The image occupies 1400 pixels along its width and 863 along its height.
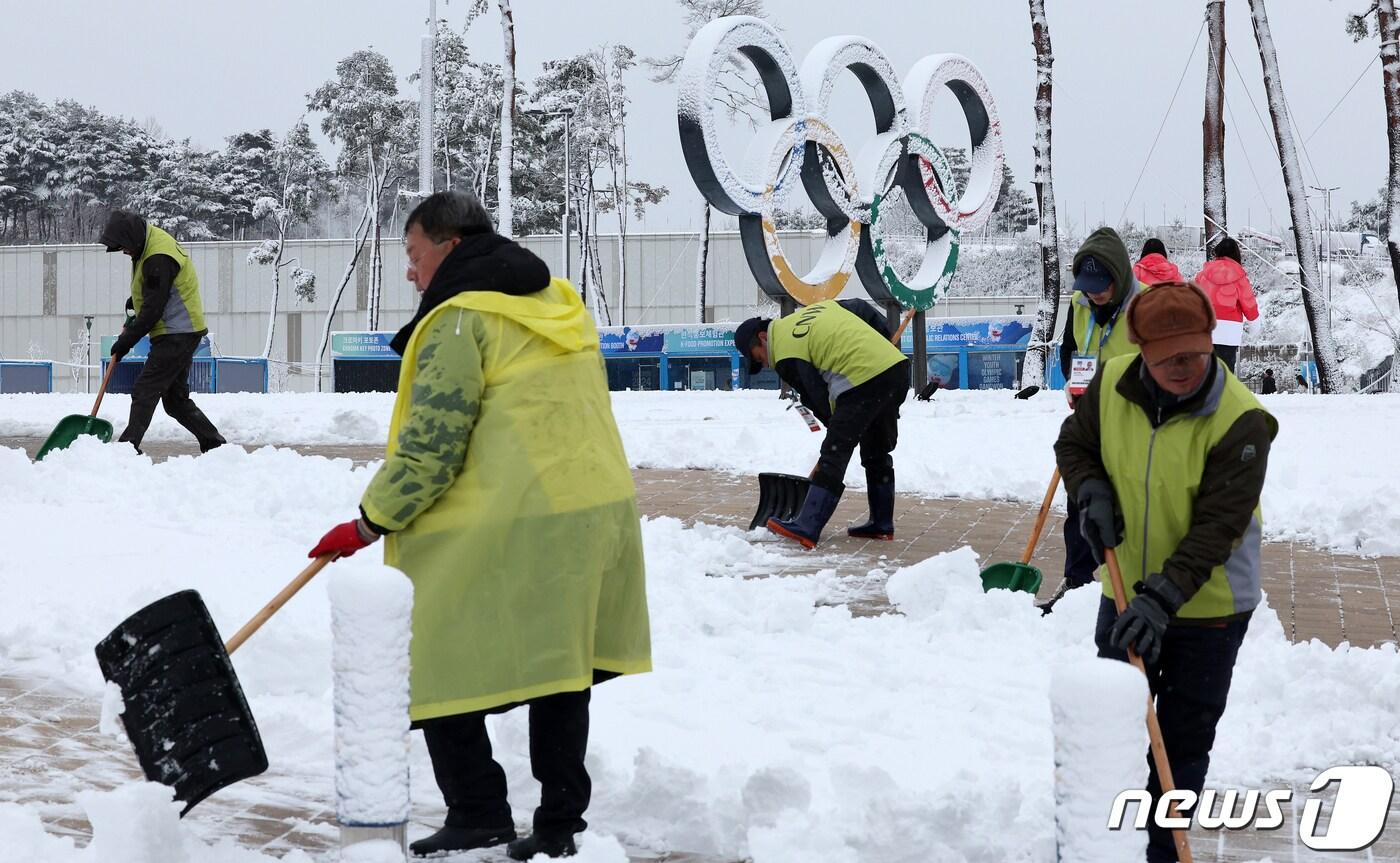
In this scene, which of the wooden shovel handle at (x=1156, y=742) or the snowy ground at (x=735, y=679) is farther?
the snowy ground at (x=735, y=679)

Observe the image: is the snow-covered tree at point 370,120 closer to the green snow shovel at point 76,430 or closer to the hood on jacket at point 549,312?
the green snow shovel at point 76,430

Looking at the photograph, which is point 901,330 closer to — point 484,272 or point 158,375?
point 158,375

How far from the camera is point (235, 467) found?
29.1 ft

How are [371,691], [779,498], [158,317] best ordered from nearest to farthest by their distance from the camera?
1. [371,691]
2. [779,498]
3. [158,317]

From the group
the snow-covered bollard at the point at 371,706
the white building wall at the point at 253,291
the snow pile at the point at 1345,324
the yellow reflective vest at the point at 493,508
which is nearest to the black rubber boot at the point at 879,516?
the yellow reflective vest at the point at 493,508

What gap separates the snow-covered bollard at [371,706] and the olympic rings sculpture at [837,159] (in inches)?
543

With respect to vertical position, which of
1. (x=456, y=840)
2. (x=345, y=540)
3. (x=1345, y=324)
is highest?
(x=1345, y=324)

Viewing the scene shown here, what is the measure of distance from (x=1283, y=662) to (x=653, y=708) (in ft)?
6.87

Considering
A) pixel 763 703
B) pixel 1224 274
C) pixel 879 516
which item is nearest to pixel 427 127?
pixel 1224 274

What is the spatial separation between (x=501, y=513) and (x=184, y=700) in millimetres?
863

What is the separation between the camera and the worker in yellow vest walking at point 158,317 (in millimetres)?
9773

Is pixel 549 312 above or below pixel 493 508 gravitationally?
above

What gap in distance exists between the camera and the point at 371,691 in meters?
2.69

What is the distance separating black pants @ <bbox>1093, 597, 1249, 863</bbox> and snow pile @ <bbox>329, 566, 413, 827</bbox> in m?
1.60
